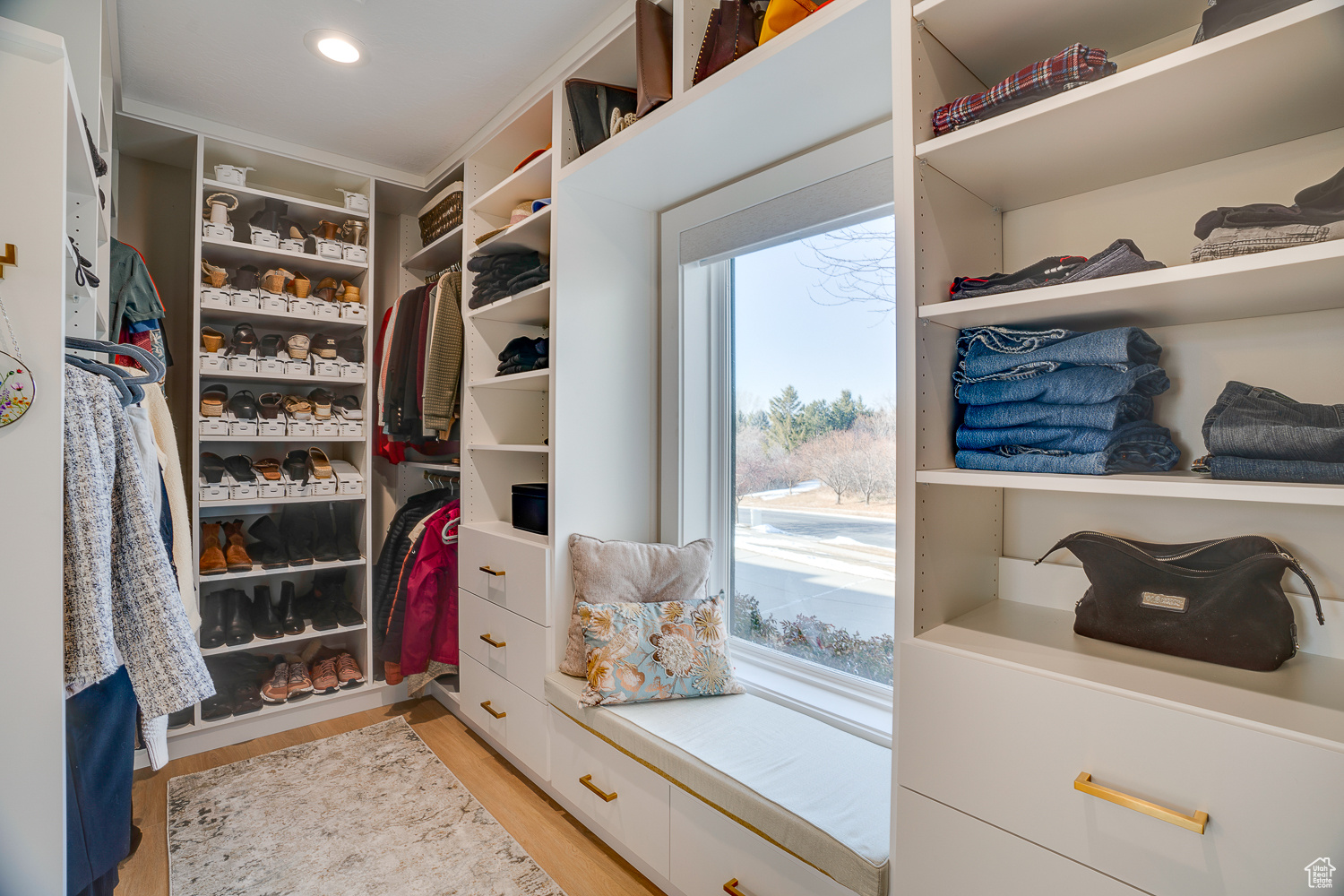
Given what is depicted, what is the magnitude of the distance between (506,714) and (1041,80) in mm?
2351

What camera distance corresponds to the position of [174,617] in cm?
114

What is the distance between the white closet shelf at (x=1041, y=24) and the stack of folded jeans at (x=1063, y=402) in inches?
20.7

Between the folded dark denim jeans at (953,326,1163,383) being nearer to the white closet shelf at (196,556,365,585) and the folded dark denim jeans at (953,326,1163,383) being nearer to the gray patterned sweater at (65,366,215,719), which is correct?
the gray patterned sweater at (65,366,215,719)

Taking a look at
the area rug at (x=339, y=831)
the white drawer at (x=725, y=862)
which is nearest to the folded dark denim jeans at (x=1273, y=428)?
the white drawer at (x=725, y=862)

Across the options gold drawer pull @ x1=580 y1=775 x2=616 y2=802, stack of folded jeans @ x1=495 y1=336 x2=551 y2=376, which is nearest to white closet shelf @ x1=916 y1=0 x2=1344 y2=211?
stack of folded jeans @ x1=495 y1=336 x2=551 y2=376

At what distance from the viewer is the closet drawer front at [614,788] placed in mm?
1681

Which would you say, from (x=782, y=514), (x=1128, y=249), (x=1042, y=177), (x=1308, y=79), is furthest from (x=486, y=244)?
(x=1308, y=79)

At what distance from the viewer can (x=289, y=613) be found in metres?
2.84

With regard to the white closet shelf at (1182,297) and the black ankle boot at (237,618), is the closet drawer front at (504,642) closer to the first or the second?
the black ankle boot at (237,618)

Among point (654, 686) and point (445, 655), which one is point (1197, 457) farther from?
point (445, 655)

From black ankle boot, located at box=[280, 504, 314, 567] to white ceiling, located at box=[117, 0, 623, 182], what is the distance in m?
1.61

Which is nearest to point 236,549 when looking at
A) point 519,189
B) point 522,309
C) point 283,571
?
point 283,571

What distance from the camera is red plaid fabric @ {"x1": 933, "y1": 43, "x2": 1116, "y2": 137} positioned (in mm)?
971

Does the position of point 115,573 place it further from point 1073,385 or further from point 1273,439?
point 1273,439
